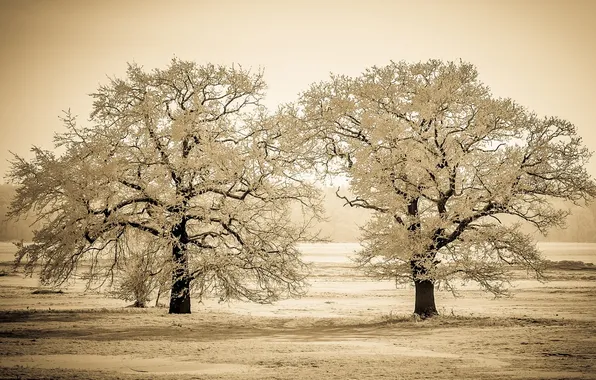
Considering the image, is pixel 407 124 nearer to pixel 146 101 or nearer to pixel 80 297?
pixel 146 101

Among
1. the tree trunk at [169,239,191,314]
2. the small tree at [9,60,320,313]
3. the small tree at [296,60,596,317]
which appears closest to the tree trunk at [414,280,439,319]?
the small tree at [296,60,596,317]

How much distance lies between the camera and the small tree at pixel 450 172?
21938 millimetres

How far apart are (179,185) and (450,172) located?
34.7 ft

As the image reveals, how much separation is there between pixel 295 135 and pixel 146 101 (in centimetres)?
613

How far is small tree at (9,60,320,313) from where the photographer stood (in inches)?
863

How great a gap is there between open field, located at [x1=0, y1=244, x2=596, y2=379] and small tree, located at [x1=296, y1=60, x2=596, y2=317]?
2.57 meters

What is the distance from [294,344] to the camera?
670 inches

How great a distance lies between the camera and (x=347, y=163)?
24.8m

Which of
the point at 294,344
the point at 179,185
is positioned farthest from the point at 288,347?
the point at 179,185

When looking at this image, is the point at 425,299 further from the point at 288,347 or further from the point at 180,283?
the point at 180,283

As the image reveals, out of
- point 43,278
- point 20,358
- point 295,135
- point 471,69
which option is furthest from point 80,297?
point 471,69

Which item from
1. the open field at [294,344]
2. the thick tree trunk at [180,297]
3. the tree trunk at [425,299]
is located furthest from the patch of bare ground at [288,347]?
the thick tree trunk at [180,297]

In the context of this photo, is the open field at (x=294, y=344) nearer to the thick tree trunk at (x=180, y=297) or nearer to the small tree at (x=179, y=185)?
the thick tree trunk at (x=180, y=297)

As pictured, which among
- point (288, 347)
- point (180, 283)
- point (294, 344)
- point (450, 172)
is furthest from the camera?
point (180, 283)
